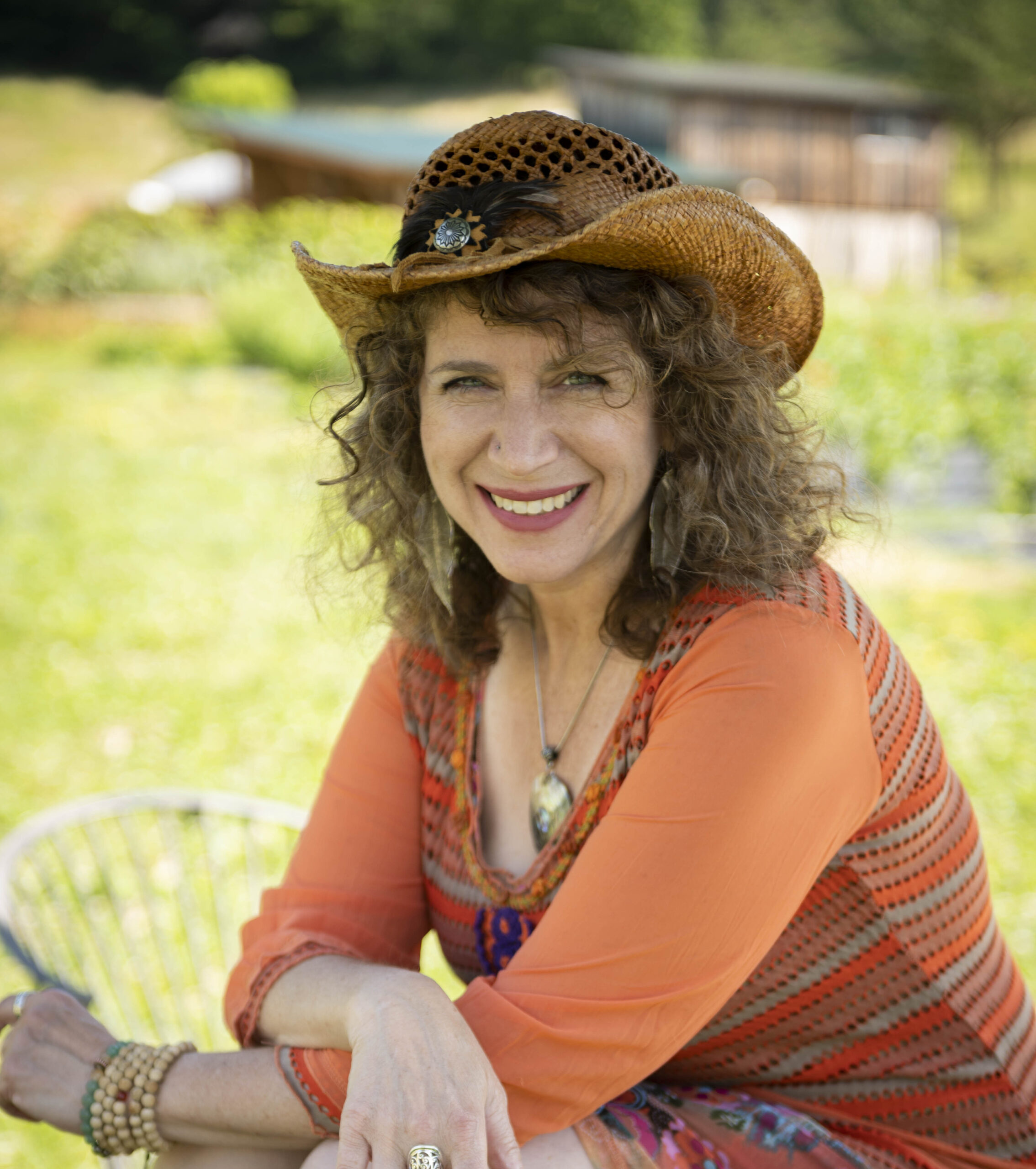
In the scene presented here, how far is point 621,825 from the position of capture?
1422mm

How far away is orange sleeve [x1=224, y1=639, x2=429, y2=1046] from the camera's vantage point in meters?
1.80

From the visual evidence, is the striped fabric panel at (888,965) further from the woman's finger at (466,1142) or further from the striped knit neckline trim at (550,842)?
the woman's finger at (466,1142)

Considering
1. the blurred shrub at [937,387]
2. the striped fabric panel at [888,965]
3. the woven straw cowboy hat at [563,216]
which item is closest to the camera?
the woven straw cowboy hat at [563,216]

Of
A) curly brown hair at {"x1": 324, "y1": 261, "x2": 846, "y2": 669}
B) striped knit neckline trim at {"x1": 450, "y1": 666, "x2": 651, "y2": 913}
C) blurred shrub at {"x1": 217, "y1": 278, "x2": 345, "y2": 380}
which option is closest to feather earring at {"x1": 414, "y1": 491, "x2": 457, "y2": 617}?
curly brown hair at {"x1": 324, "y1": 261, "x2": 846, "y2": 669}

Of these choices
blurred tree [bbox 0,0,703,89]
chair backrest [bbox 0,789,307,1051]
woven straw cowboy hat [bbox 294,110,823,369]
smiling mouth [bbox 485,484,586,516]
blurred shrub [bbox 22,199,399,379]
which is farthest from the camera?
blurred tree [bbox 0,0,703,89]

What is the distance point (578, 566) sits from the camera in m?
1.68

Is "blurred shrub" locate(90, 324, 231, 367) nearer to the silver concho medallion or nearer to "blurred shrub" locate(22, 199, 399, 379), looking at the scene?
"blurred shrub" locate(22, 199, 399, 379)

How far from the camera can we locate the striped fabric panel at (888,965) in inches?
59.6

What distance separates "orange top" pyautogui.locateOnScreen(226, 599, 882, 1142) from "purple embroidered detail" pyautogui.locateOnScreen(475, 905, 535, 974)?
23cm

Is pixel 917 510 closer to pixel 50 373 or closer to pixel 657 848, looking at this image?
pixel 657 848

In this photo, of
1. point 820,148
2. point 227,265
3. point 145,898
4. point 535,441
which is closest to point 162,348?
point 227,265

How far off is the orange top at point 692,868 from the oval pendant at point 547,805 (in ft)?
0.68

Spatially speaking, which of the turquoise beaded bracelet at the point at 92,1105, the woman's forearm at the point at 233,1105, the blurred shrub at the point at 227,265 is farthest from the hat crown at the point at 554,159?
the blurred shrub at the point at 227,265

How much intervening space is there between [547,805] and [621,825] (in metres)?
0.31
